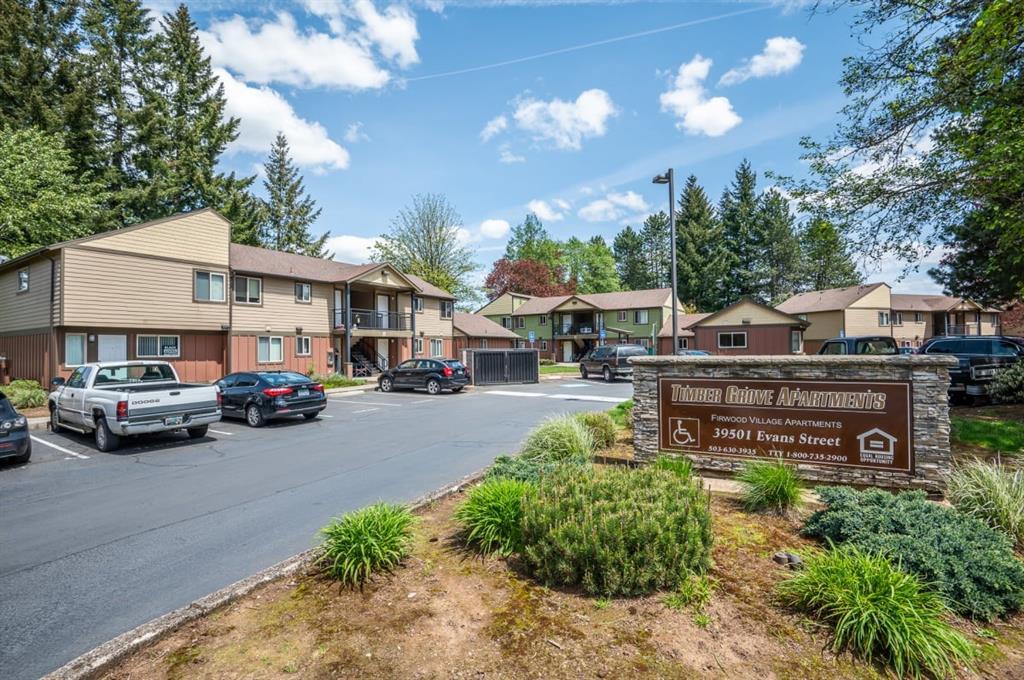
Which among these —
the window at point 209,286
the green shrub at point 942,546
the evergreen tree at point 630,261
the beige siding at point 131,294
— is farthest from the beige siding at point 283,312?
the evergreen tree at point 630,261

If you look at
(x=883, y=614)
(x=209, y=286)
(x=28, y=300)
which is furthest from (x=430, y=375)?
(x=883, y=614)

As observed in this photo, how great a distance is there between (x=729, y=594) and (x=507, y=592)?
1654mm

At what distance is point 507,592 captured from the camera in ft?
12.6

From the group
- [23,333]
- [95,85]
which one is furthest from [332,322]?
[95,85]

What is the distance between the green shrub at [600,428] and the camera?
8.89 metres

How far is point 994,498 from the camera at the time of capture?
4602mm

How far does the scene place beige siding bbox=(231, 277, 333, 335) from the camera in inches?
967

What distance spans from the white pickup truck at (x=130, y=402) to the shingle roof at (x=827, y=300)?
46.0 m

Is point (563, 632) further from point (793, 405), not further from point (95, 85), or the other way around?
point (95, 85)

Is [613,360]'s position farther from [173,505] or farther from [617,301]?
[173,505]

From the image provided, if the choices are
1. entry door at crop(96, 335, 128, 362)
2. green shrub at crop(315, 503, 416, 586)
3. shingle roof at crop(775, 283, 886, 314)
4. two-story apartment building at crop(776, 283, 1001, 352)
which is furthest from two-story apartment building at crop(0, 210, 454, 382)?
two-story apartment building at crop(776, 283, 1001, 352)

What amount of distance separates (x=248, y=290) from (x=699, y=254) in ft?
170

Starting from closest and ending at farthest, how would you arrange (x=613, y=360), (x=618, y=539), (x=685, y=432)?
(x=618, y=539)
(x=685, y=432)
(x=613, y=360)

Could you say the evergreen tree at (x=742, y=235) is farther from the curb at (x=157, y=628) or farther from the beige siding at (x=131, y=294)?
the curb at (x=157, y=628)
